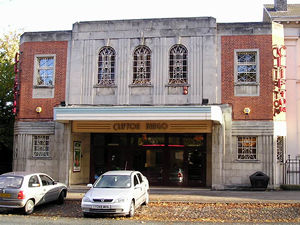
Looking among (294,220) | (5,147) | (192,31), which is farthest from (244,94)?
(5,147)

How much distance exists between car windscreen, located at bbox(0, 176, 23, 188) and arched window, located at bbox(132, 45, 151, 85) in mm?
9037

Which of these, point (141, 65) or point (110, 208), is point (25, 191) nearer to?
point (110, 208)

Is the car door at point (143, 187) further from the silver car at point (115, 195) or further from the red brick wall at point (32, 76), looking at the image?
the red brick wall at point (32, 76)

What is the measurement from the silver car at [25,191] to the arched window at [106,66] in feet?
24.6

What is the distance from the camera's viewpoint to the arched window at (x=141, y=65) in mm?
21719

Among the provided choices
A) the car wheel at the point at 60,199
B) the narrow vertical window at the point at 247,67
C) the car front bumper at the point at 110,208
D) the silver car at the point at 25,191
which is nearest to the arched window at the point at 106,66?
the narrow vertical window at the point at 247,67

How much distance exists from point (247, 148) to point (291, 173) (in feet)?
10.3

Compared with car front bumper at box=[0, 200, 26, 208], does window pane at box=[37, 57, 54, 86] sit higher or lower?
higher

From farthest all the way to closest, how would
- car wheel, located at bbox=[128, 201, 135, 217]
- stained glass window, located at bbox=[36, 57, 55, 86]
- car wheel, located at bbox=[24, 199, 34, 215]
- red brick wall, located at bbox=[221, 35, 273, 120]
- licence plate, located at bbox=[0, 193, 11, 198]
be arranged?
stained glass window, located at bbox=[36, 57, 55, 86]
red brick wall, located at bbox=[221, 35, 273, 120]
car wheel, located at bbox=[24, 199, 34, 215]
licence plate, located at bbox=[0, 193, 11, 198]
car wheel, located at bbox=[128, 201, 135, 217]

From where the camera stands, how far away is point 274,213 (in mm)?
14594

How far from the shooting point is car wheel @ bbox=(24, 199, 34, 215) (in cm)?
1412

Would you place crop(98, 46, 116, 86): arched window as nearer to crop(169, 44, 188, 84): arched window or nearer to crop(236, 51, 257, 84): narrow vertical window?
crop(169, 44, 188, 84): arched window

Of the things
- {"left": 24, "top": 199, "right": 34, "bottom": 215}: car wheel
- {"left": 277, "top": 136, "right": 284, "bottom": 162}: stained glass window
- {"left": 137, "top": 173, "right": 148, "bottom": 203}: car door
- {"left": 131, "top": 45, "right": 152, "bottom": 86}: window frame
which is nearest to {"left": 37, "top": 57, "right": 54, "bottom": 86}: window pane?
{"left": 131, "top": 45, "right": 152, "bottom": 86}: window frame

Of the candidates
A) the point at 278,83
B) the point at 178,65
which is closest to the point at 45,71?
the point at 178,65
